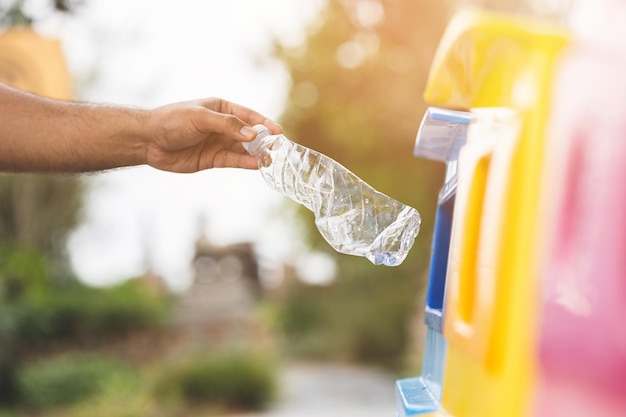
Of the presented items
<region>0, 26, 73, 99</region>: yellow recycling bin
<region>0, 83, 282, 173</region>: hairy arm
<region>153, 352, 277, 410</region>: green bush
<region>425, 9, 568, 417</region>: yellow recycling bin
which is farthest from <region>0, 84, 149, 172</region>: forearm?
<region>153, 352, 277, 410</region>: green bush

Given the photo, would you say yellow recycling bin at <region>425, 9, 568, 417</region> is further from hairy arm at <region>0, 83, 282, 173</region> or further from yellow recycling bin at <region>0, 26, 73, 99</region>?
yellow recycling bin at <region>0, 26, 73, 99</region>

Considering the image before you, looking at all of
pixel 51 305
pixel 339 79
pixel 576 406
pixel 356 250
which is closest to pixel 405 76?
pixel 339 79

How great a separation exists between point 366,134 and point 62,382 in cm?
495

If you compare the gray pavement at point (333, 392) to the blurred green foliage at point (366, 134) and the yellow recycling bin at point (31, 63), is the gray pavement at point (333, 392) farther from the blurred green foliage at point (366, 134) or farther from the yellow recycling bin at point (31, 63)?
the yellow recycling bin at point (31, 63)

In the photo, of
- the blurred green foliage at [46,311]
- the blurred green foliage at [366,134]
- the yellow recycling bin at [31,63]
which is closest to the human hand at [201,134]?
the yellow recycling bin at [31,63]

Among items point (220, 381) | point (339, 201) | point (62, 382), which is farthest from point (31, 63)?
point (62, 382)

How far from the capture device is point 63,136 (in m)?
1.71

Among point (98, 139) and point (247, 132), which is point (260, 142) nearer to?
point (247, 132)

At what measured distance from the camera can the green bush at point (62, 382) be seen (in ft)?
30.5

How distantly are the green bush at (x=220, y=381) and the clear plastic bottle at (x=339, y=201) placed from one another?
7.57m

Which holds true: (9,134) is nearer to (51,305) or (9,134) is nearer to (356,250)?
(356,250)

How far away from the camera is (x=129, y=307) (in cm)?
1191

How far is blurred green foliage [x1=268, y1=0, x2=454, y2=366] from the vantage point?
8.45 metres

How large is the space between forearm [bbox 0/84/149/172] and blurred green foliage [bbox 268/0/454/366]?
21.6 feet
